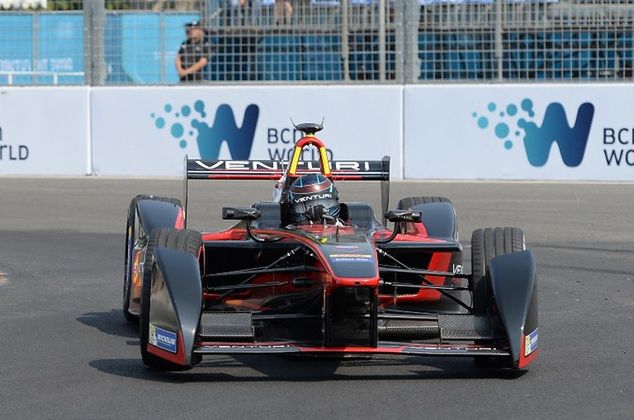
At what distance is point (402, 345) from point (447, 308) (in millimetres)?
1343

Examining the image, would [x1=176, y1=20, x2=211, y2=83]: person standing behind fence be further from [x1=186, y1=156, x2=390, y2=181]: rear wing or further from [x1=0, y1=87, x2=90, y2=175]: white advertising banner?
[x1=186, y1=156, x2=390, y2=181]: rear wing

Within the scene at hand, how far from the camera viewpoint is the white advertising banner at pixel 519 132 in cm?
1722

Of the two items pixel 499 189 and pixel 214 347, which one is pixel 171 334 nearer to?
pixel 214 347

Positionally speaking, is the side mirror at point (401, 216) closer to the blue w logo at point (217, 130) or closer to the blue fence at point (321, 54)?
the blue w logo at point (217, 130)

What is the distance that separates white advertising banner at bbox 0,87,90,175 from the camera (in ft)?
60.1

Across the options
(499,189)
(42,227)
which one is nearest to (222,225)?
(42,227)

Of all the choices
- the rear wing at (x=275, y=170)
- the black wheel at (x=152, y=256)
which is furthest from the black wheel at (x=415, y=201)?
the black wheel at (x=152, y=256)

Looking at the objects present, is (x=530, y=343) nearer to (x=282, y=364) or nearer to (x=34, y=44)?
(x=282, y=364)

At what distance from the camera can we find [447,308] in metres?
8.04

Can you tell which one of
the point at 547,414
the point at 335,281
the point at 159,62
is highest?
the point at 159,62

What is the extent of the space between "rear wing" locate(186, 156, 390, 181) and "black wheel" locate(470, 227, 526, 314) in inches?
64.3

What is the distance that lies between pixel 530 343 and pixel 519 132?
10.8 m

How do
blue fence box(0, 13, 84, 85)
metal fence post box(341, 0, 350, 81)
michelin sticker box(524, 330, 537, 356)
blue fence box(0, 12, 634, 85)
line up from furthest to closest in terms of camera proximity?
blue fence box(0, 13, 84, 85) < metal fence post box(341, 0, 350, 81) < blue fence box(0, 12, 634, 85) < michelin sticker box(524, 330, 537, 356)

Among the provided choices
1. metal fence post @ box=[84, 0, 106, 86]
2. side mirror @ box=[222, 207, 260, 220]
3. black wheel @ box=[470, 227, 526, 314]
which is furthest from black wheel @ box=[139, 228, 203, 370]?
metal fence post @ box=[84, 0, 106, 86]
